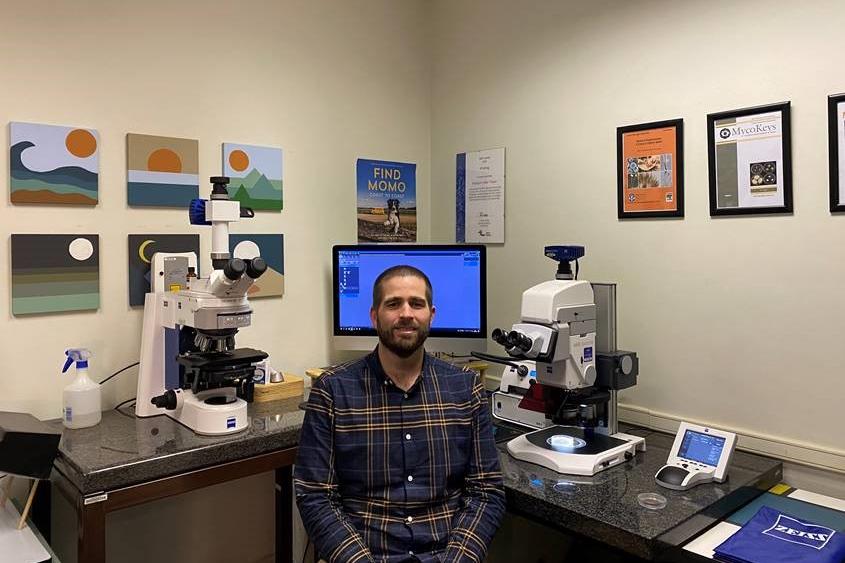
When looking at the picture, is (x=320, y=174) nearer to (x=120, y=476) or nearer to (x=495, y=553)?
(x=120, y=476)

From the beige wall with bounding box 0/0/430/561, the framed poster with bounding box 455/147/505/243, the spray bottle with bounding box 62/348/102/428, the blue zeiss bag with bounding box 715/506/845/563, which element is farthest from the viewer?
the framed poster with bounding box 455/147/505/243

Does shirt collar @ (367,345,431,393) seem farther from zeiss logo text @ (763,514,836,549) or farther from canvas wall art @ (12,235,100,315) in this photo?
canvas wall art @ (12,235,100,315)

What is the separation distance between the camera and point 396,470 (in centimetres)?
169

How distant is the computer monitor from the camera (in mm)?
2633

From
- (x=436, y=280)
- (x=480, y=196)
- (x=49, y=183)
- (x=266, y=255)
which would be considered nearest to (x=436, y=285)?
(x=436, y=280)

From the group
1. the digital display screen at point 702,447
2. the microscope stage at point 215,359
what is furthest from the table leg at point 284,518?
the digital display screen at point 702,447

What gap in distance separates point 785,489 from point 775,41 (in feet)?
4.48

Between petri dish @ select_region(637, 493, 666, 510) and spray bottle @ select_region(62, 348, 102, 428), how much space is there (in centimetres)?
162

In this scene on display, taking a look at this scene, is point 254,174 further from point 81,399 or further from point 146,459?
point 146,459

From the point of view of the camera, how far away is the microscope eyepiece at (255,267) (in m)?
1.83

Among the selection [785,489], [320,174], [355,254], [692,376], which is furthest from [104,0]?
[785,489]

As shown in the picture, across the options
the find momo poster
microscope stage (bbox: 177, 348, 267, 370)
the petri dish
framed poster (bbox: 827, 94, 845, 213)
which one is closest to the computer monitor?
the find momo poster

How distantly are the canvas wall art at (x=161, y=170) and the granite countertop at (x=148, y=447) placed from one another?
75 cm

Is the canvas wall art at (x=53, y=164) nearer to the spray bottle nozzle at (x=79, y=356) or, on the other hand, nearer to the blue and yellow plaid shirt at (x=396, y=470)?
the spray bottle nozzle at (x=79, y=356)
